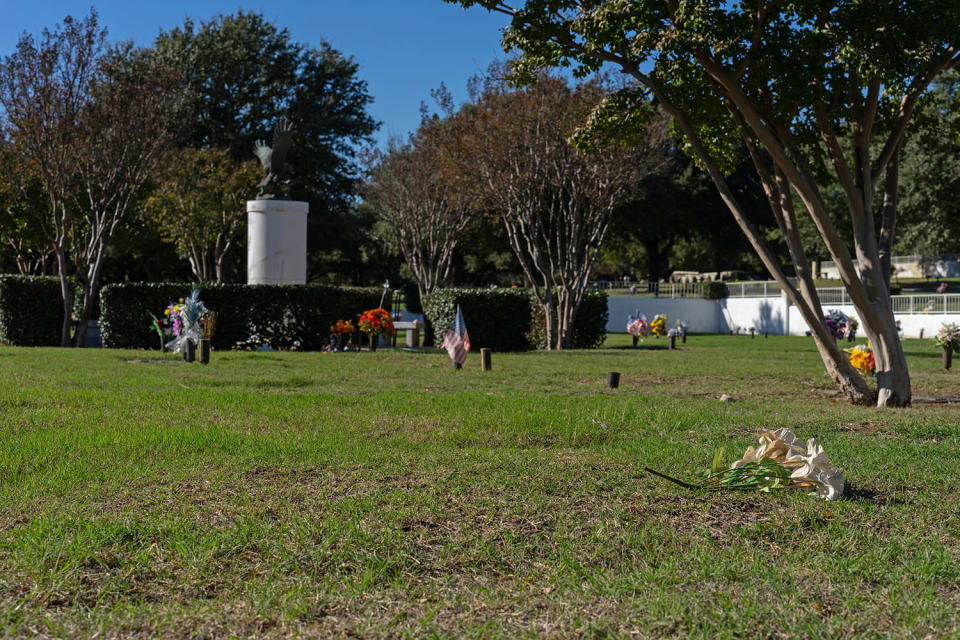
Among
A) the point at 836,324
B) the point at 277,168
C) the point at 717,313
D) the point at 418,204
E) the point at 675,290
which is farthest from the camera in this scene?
the point at 675,290

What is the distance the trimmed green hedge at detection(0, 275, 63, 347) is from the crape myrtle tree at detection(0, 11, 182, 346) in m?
0.34

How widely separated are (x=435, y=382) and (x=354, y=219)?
27161 mm

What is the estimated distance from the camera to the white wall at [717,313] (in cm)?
3597

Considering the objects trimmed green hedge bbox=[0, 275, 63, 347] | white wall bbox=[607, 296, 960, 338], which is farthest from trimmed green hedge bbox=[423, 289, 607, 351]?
white wall bbox=[607, 296, 960, 338]

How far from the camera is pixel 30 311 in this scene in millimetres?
17938

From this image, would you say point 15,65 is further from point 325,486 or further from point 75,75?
point 325,486

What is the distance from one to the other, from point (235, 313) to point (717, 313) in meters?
27.3

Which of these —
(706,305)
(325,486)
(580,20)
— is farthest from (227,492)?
(706,305)

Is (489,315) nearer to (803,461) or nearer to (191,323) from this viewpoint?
(191,323)

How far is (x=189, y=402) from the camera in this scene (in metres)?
7.91

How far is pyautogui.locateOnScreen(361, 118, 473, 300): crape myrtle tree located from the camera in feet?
93.0

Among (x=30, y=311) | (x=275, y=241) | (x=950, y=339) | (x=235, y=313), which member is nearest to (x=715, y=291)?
(x=950, y=339)

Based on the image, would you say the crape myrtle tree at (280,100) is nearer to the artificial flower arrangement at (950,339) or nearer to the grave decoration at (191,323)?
the grave decoration at (191,323)

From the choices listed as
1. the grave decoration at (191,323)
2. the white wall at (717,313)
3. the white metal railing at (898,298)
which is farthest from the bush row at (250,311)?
the white wall at (717,313)
